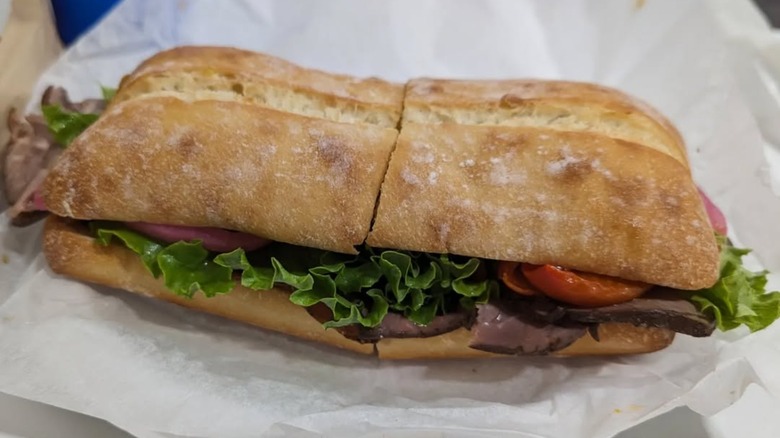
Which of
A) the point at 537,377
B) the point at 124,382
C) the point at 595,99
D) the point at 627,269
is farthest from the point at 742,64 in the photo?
the point at 124,382

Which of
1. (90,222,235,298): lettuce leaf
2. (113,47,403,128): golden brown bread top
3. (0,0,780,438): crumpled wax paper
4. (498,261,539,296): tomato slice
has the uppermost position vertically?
(113,47,403,128): golden brown bread top

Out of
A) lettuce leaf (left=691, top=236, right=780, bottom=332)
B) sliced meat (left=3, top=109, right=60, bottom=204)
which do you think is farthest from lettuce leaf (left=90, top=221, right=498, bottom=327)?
lettuce leaf (left=691, top=236, right=780, bottom=332)

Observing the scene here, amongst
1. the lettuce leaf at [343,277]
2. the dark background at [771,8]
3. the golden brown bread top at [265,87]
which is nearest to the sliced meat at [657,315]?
the lettuce leaf at [343,277]

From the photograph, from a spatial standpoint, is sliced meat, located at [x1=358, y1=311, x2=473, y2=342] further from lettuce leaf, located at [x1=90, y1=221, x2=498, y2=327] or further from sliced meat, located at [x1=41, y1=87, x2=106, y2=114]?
sliced meat, located at [x1=41, y1=87, x2=106, y2=114]

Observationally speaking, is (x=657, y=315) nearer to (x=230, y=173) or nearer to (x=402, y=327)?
(x=402, y=327)

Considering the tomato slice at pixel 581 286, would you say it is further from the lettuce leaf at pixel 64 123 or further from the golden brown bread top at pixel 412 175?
the lettuce leaf at pixel 64 123

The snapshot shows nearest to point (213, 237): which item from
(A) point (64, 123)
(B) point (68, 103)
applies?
(A) point (64, 123)
